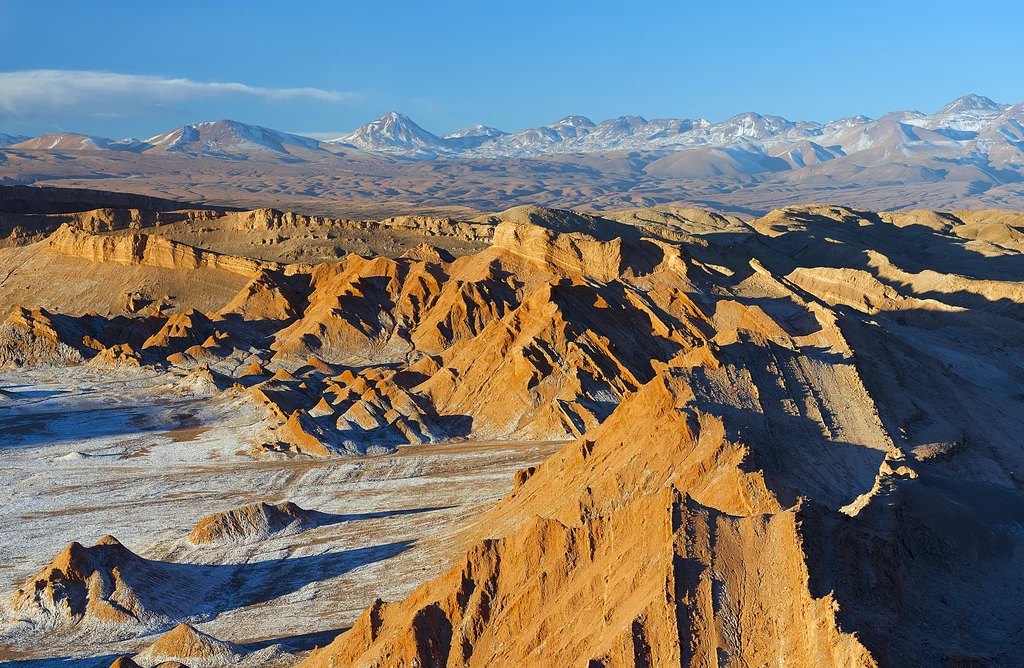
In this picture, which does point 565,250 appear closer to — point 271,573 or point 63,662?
point 271,573

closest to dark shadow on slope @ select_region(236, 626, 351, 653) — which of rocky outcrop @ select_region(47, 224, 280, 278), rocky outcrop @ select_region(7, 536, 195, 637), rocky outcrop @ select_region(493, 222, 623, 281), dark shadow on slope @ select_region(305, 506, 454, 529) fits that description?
rocky outcrop @ select_region(7, 536, 195, 637)

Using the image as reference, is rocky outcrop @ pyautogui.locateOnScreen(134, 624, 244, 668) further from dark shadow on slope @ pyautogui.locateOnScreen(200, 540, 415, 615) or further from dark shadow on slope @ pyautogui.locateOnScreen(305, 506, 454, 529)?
dark shadow on slope @ pyautogui.locateOnScreen(305, 506, 454, 529)

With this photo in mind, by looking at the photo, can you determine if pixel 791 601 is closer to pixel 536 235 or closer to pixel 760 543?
pixel 760 543

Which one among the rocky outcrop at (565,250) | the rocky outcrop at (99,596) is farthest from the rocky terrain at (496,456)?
the rocky outcrop at (565,250)

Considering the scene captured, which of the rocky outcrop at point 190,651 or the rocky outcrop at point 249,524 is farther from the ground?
the rocky outcrop at point 190,651

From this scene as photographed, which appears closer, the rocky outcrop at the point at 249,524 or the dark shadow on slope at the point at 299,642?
the dark shadow on slope at the point at 299,642

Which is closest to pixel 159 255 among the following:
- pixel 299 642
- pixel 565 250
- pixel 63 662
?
pixel 565 250

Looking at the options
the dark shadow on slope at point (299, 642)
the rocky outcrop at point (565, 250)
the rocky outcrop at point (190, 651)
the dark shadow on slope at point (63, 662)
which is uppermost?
the rocky outcrop at point (565, 250)

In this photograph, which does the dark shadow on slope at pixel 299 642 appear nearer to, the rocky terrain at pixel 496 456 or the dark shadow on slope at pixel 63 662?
the rocky terrain at pixel 496 456

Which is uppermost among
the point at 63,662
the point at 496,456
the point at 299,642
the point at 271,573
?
the point at 299,642

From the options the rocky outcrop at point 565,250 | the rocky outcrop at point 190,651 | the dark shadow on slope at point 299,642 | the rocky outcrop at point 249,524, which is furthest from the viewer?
the rocky outcrop at point 565,250
